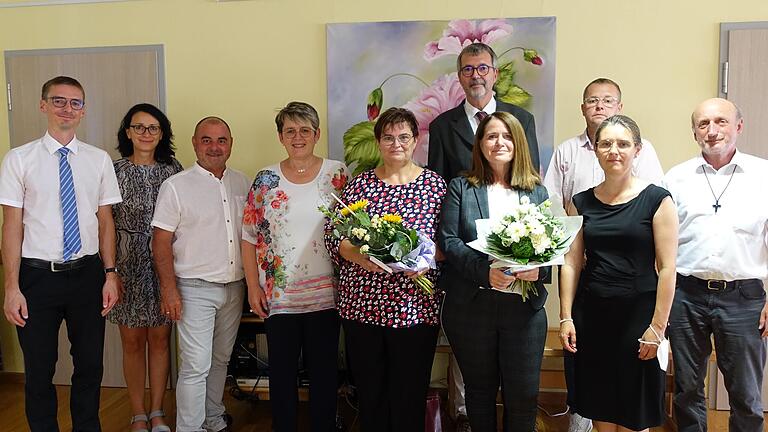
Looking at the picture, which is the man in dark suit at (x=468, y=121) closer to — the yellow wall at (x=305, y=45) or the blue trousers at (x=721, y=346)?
the yellow wall at (x=305, y=45)

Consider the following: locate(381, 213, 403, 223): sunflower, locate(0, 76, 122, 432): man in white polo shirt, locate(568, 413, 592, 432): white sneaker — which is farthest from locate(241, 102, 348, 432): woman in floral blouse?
locate(568, 413, 592, 432): white sneaker

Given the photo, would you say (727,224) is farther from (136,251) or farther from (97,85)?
(97,85)

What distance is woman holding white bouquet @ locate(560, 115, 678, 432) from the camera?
7.26ft

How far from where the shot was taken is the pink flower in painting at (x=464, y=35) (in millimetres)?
3422

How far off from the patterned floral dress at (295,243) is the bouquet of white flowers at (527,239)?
788 mm

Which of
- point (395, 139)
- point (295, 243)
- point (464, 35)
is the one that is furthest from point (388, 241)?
point (464, 35)

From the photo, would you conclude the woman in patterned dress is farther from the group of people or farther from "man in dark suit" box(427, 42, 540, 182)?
"man in dark suit" box(427, 42, 540, 182)

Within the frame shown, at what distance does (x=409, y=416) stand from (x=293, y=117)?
1413mm

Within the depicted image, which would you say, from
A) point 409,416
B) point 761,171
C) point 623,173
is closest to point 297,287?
point 409,416

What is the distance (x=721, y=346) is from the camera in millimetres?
2504

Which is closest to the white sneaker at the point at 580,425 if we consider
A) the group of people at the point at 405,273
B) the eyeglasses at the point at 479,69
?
the group of people at the point at 405,273

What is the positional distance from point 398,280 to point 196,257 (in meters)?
1.09

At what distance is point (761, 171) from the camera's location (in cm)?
252

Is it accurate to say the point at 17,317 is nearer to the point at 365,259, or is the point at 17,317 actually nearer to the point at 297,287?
the point at 297,287
